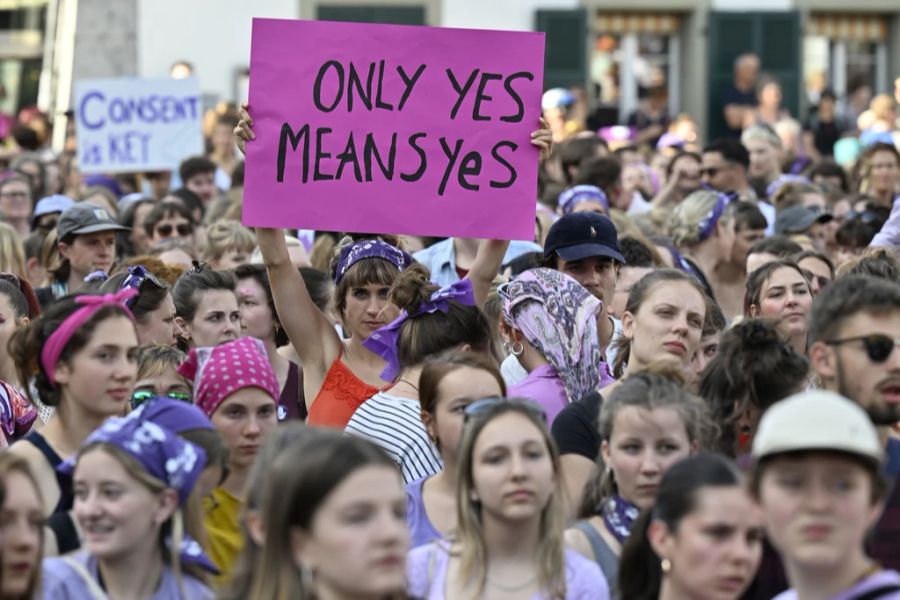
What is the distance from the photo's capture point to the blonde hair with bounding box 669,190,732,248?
10.9m

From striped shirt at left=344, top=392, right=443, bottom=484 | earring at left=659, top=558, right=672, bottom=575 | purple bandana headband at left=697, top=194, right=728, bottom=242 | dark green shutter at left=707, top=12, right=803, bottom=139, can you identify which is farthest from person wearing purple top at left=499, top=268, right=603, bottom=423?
dark green shutter at left=707, top=12, right=803, bottom=139

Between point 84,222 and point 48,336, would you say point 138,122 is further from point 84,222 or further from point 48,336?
point 48,336

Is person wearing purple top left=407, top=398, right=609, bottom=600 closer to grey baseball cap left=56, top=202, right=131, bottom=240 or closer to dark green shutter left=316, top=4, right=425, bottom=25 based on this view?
grey baseball cap left=56, top=202, right=131, bottom=240

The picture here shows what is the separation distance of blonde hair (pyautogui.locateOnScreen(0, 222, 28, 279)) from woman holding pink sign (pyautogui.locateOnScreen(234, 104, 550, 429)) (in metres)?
2.63

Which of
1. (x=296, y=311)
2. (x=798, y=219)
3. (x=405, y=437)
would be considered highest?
(x=798, y=219)

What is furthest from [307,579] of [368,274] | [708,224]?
[708,224]

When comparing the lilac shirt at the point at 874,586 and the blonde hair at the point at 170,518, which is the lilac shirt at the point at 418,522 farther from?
the lilac shirt at the point at 874,586

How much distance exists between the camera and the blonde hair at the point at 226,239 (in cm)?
1037

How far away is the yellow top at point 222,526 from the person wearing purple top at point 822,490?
210cm

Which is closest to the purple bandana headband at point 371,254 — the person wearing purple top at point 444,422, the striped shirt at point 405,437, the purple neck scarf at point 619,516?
the striped shirt at point 405,437

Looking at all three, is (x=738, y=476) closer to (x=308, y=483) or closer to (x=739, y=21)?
(x=308, y=483)

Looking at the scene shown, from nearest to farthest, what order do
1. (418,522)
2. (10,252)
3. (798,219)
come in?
1. (418,522)
2. (10,252)
3. (798,219)

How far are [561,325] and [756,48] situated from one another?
21139 mm

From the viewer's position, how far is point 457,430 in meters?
6.08
